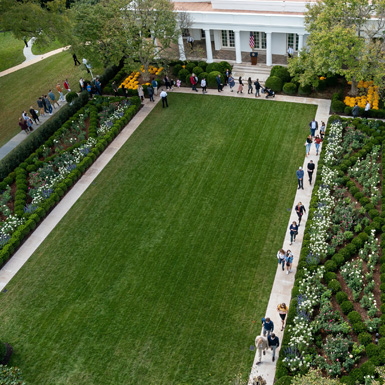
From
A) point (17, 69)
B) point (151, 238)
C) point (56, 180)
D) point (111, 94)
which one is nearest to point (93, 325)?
point (151, 238)

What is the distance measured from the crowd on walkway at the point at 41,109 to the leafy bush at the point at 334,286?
24.8 meters

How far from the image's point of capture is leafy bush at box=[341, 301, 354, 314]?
1864cm

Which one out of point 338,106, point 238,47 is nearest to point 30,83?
point 238,47

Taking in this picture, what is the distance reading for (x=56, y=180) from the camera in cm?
2816

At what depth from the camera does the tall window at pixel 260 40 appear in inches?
1519

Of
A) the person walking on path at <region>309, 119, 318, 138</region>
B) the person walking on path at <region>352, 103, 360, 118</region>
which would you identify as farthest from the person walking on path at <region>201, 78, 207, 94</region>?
the person walking on path at <region>352, 103, 360, 118</region>

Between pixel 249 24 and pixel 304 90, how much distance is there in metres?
7.10

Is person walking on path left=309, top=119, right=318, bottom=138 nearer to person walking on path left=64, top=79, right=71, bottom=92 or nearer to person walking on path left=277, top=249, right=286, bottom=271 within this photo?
person walking on path left=277, top=249, right=286, bottom=271

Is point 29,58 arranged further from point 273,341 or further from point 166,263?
point 273,341

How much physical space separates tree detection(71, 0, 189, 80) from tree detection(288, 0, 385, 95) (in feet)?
35.6

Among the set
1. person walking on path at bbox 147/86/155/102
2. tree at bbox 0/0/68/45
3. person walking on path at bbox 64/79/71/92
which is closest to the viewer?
tree at bbox 0/0/68/45

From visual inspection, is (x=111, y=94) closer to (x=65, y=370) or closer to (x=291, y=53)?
(x=291, y=53)

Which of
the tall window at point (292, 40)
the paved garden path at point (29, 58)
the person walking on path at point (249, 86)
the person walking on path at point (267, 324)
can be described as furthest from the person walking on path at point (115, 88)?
the person walking on path at point (267, 324)

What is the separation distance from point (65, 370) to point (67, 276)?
522cm
